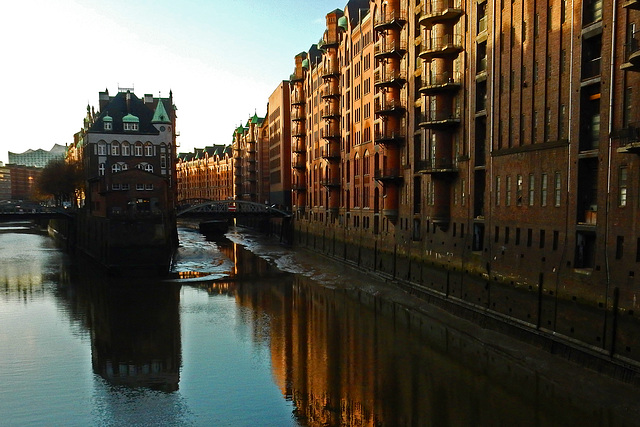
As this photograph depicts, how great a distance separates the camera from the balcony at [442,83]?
3469 cm

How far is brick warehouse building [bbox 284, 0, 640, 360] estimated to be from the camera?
21609 millimetres

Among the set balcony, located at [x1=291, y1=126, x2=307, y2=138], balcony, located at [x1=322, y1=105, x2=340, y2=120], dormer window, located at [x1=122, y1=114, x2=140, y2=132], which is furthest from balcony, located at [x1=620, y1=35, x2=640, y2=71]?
dormer window, located at [x1=122, y1=114, x2=140, y2=132]

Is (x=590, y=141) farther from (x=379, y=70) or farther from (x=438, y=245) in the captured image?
(x=379, y=70)

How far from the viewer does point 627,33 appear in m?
21.1

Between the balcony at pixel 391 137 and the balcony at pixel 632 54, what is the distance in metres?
23.7

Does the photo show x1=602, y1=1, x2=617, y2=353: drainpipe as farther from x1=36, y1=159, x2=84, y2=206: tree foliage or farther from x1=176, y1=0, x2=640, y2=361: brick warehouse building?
x1=36, y1=159, x2=84, y2=206: tree foliage

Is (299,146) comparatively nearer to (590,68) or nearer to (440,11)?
(440,11)

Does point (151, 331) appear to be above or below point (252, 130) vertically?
below

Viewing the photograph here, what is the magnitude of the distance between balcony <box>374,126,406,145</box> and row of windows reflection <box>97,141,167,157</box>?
43.2 meters

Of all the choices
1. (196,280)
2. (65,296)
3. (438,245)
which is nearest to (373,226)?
(438,245)

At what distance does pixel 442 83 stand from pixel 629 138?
1628 cm

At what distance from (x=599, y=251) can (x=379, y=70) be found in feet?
101

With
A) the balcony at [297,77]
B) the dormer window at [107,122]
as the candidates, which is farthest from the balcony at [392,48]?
the dormer window at [107,122]

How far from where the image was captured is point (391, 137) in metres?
44.3
